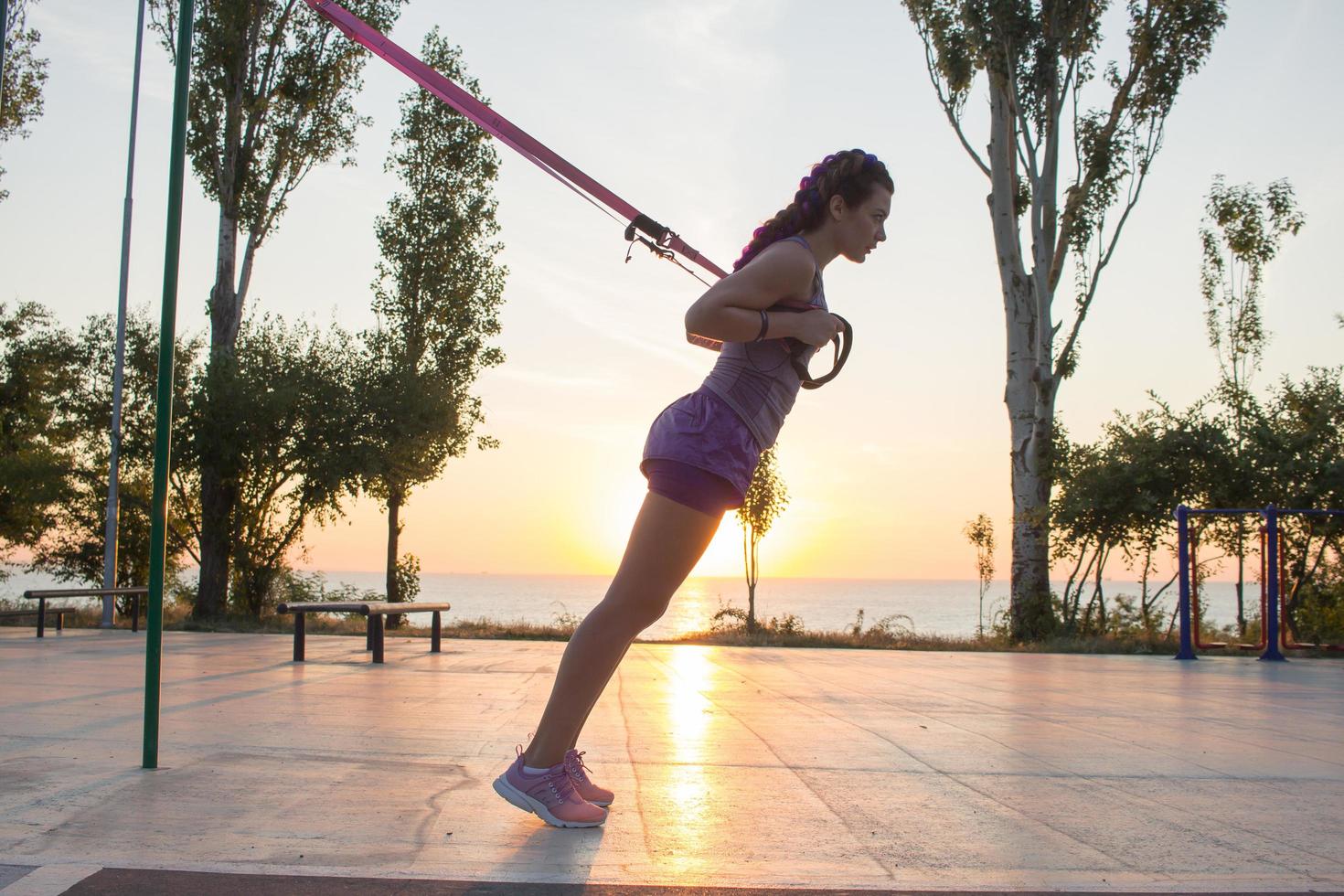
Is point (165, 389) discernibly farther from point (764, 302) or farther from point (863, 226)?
point (863, 226)

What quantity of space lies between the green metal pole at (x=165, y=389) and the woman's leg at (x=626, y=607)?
1319 mm

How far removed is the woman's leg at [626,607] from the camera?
108 inches

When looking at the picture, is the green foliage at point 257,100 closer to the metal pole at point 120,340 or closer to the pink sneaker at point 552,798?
the metal pole at point 120,340

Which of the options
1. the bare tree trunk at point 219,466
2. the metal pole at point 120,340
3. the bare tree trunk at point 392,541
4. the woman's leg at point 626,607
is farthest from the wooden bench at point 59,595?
the woman's leg at point 626,607

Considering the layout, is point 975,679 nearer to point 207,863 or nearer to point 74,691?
point 74,691

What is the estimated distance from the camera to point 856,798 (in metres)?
3.29

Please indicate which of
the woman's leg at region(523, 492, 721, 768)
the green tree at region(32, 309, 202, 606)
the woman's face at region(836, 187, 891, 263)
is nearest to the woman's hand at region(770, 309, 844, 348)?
the woman's face at region(836, 187, 891, 263)

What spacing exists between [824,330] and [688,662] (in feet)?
21.8

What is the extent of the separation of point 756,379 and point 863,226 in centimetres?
51

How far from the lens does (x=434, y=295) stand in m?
19.9

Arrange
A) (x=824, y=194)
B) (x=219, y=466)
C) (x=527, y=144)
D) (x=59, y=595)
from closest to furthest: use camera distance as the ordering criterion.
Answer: (x=824, y=194) < (x=527, y=144) < (x=59, y=595) < (x=219, y=466)

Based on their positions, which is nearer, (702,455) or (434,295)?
(702,455)

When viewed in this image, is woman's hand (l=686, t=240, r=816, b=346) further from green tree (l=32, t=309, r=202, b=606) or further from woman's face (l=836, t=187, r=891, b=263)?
green tree (l=32, t=309, r=202, b=606)

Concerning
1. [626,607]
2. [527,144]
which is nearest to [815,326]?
[626,607]
